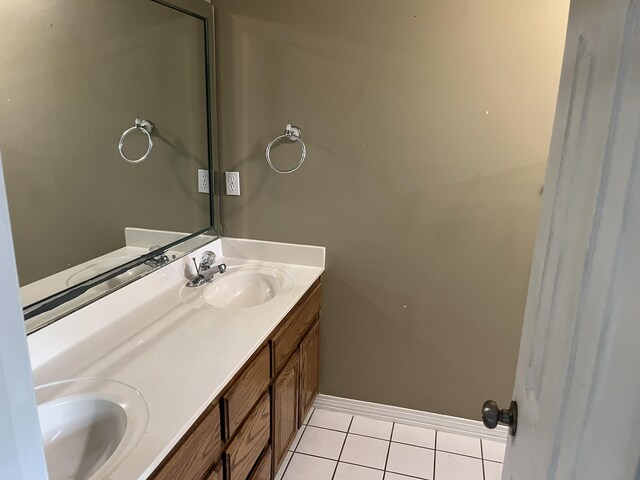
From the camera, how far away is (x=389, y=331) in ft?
7.34

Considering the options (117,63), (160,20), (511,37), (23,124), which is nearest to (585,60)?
(511,37)

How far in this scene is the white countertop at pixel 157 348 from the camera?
3.58 feet

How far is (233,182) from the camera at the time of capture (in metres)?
2.23

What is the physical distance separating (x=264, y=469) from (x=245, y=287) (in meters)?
0.79

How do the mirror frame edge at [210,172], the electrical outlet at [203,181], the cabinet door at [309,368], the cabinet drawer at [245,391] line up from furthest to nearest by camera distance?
1. the electrical outlet at [203,181]
2. the cabinet door at [309,368]
3. the mirror frame edge at [210,172]
4. the cabinet drawer at [245,391]

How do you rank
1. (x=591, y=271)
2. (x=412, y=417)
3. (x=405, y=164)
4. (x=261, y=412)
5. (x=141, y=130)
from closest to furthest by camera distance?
(x=591, y=271) → (x=261, y=412) → (x=141, y=130) → (x=405, y=164) → (x=412, y=417)

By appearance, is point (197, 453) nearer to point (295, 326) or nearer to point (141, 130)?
point (295, 326)

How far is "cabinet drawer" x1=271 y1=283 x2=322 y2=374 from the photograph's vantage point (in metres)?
1.70

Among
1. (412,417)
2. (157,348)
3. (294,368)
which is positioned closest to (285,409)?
(294,368)

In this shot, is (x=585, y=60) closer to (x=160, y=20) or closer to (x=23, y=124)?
(x=23, y=124)

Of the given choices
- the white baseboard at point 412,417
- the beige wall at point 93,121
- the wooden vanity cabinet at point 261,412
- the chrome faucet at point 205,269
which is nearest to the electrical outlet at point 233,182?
the beige wall at point 93,121

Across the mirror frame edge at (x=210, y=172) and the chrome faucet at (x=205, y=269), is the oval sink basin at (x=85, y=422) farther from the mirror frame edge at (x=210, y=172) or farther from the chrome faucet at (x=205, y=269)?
the chrome faucet at (x=205, y=269)

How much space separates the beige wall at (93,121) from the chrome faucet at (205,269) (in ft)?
0.55

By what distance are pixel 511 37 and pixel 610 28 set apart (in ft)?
4.62
